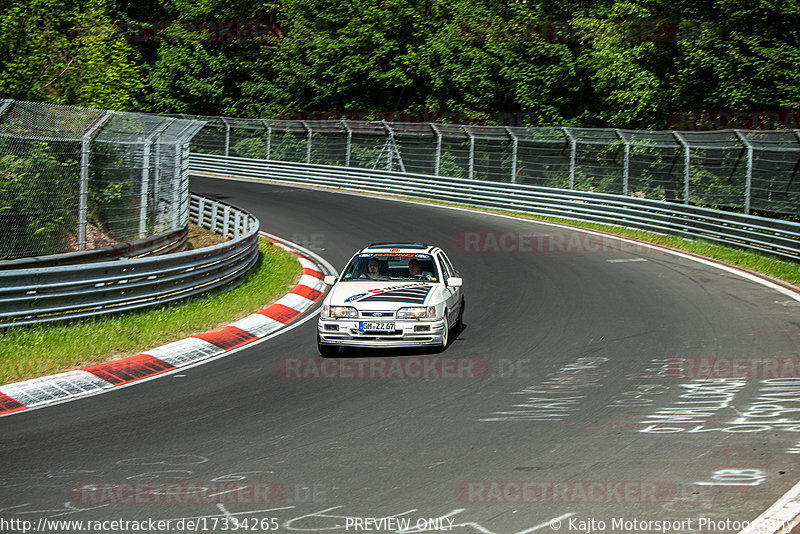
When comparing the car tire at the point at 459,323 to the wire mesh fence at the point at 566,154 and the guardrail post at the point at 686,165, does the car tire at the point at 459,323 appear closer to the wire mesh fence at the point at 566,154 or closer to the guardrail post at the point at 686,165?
the wire mesh fence at the point at 566,154

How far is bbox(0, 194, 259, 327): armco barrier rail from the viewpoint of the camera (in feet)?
36.6

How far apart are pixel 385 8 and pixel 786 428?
36236 millimetres

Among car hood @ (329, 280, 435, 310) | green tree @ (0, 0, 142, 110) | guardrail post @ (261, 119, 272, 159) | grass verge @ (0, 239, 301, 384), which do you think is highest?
green tree @ (0, 0, 142, 110)

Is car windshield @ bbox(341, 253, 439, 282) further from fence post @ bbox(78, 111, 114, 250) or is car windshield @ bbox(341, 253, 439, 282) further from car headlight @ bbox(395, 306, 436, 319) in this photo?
fence post @ bbox(78, 111, 114, 250)

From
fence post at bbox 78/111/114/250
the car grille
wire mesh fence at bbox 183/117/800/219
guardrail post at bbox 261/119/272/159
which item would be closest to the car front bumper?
the car grille

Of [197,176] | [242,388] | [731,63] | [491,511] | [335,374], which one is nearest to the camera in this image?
[491,511]

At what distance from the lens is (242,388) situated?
9.57 m

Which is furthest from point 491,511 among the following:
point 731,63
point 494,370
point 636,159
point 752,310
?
point 731,63

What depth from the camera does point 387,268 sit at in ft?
40.5

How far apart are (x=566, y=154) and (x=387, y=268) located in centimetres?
1557

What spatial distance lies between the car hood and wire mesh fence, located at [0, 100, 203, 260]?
4321mm

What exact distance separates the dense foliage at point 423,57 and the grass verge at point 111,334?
948cm

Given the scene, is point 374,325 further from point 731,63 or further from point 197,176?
point 197,176

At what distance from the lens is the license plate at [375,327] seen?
10.9 metres
